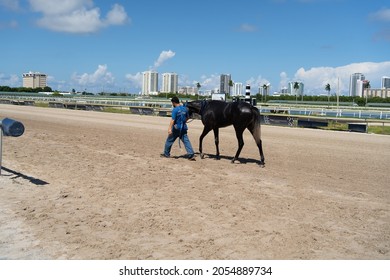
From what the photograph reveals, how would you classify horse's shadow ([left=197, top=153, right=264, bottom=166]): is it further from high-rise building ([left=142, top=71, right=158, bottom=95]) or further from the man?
high-rise building ([left=142, top=71, right=158, bottom=95])

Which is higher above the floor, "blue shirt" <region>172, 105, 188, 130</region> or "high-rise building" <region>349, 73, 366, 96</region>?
"high-rise building" <region>349, 73, 366, 96</region>

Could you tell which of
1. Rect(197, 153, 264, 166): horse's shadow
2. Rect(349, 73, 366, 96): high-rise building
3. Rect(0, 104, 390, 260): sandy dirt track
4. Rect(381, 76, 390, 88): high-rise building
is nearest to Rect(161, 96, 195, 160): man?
Rect(0, 104, 390, 260): sandy dirt track

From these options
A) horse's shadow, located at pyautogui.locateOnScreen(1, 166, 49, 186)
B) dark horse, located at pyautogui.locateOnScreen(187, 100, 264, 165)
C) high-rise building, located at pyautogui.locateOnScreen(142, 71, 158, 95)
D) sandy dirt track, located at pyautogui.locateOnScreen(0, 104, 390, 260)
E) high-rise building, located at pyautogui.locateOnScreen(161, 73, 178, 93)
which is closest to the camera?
sandy dirt track, located at pyautogui.locateOnScreen(0, 104, 390, 260)

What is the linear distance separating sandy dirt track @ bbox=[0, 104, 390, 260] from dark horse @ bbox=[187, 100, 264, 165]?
0.88 meters

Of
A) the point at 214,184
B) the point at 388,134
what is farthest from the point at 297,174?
the point at 388,134

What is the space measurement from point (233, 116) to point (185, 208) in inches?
197

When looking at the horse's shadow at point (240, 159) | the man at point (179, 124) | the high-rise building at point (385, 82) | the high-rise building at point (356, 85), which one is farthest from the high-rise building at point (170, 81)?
the man at point (179, 124)

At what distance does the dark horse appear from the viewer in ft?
35.2

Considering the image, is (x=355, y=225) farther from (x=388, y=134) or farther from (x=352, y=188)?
(x=388, y=134)

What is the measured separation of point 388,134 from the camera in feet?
82.4

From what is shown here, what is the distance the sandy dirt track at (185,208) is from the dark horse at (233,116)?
0.88 m

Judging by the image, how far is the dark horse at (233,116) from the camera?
1073cm

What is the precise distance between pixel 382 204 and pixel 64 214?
18.4ft

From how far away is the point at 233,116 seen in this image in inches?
434
